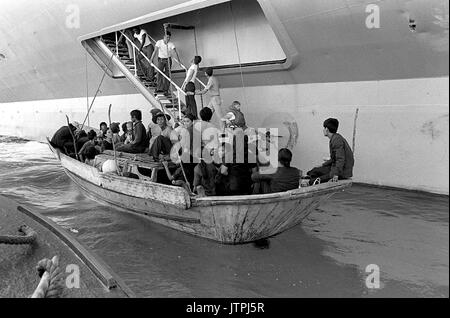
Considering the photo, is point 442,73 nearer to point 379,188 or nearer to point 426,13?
point 426,13

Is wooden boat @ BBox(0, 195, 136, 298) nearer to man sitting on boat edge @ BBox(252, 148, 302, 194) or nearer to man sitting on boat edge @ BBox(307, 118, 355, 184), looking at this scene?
man sitting on boat edge @ BBox(252, 148, 302, 194)

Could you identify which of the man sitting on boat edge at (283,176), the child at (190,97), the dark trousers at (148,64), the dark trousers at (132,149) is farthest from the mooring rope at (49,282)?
the dark trousers at (148,64)

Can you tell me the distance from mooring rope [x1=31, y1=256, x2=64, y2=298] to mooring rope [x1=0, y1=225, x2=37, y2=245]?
96cm

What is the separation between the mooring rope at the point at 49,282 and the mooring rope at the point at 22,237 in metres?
0.96

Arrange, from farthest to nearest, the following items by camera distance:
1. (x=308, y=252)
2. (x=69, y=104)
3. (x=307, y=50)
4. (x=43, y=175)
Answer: (x=69, y=104) → (x=43, y=175) → (x=307, y=50) → (x=308, y=252)

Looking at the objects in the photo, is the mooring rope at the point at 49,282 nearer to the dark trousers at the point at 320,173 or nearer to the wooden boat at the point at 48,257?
the wooden boat at the point at 48,257

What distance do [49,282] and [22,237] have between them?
4.91 ft

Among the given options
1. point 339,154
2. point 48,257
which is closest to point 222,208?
point 339,154

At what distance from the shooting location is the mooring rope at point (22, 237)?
4.64 meters

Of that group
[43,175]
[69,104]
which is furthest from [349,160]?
[69,104]

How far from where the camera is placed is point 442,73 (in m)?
1.67

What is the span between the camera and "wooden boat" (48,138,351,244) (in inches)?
194

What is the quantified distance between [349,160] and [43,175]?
8.34 metres

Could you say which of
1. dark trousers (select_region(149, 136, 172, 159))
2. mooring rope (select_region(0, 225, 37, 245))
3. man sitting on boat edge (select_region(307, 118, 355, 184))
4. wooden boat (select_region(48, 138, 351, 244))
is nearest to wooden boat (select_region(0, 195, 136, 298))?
mooring rope (select_region(0, 225, 37, 245))
